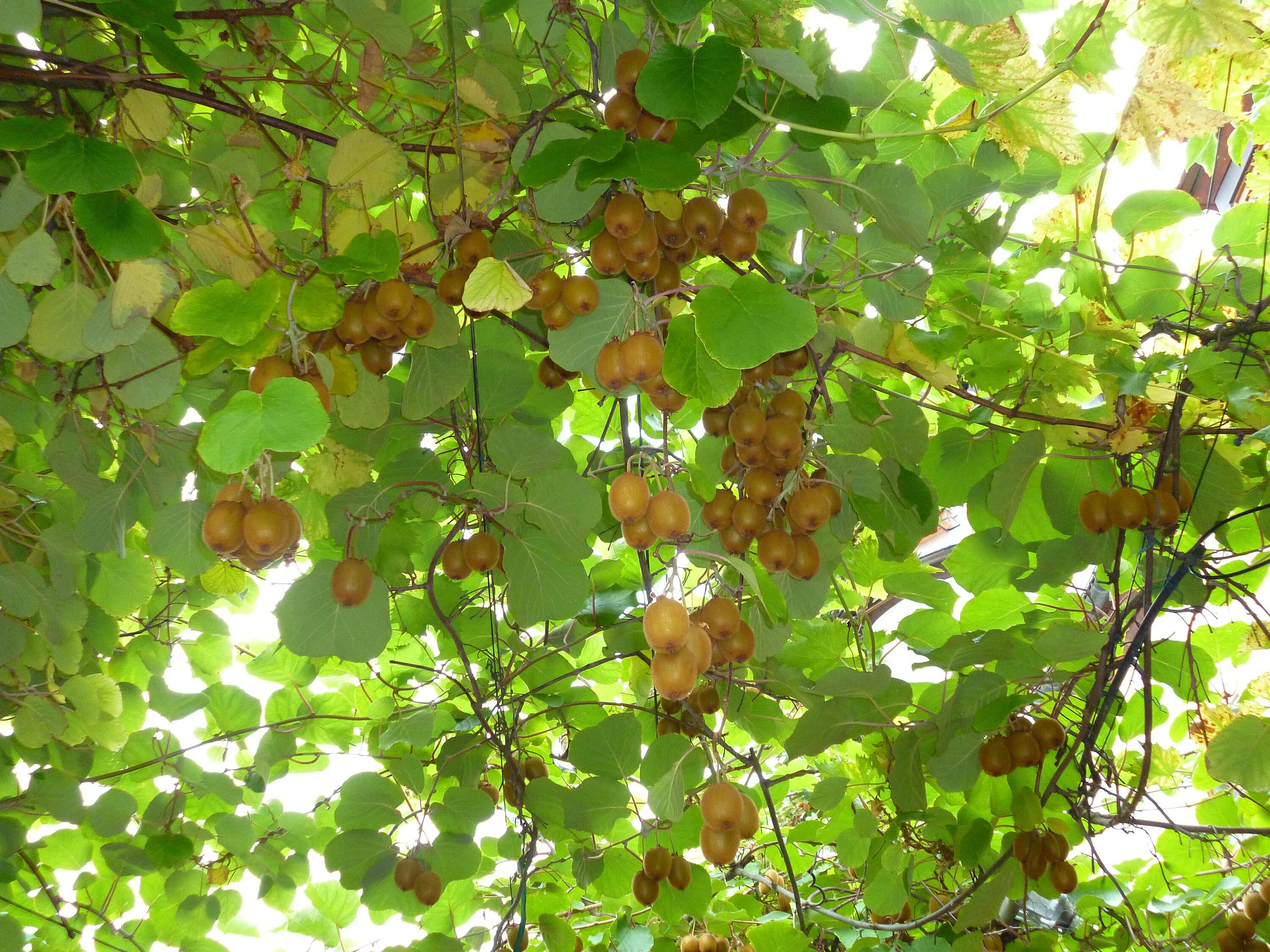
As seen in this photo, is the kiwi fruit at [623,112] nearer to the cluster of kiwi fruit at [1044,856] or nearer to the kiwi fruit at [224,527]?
the kiwi fruit at [224,527]

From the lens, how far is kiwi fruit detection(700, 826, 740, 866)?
3.35 ft

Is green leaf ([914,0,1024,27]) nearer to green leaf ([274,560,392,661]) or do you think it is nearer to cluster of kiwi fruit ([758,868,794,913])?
green leaf ([274,560,392,661])

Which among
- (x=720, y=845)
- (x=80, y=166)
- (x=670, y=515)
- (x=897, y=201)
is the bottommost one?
(x=720, y=845)

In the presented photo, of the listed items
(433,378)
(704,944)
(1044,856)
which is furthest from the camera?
(704,944)

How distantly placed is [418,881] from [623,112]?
1.33m

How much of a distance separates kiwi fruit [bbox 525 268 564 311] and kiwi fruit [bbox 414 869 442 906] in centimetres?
107

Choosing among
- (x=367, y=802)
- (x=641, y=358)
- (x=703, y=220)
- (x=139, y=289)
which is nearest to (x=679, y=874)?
(x=367, y=802)

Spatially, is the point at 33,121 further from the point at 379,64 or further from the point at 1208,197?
the point at 1208,197

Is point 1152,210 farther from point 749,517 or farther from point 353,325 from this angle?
point 353,325

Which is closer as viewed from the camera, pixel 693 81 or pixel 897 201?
pixel 693 81

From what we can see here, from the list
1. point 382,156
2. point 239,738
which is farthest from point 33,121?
point 239,738

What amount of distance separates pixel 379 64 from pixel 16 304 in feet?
1.83

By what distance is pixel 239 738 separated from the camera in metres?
2.02

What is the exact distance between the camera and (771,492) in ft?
3.51
